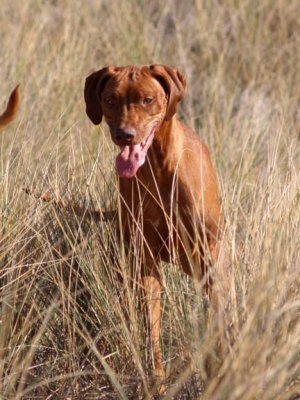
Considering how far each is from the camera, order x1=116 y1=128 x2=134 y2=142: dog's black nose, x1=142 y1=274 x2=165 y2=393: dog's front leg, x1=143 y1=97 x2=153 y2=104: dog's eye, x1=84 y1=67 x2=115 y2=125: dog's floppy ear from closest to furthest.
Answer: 1. x1=142 y1=274 x2=165 y2=393: dog's front leg
2. x1=116 y1=128 x2=134 y2=142: dog's black nose
3. x1=143 y1=97 x2=153 y2=104: dog's eye
4. x1=84 y1=67 x2=115 y2=125: dog's floppy ear

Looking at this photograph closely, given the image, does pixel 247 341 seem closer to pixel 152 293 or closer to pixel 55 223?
pixel 152 293

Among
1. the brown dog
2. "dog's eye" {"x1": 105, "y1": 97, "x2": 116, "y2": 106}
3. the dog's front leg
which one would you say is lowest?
the dog's front leg

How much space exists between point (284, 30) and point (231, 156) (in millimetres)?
2141

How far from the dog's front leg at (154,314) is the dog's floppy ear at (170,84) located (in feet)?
2.22

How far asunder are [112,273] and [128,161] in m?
0.45

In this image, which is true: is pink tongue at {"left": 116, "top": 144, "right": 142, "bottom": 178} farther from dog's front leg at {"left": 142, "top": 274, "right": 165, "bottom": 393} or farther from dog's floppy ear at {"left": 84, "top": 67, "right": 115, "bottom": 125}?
dog's front leg at {"left": 142, "top": 274, "right": 165, "bottom": 393}

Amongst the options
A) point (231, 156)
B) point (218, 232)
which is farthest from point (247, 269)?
point (231, 156)

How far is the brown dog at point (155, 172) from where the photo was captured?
5004 mm

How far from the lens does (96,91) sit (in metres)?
5.25

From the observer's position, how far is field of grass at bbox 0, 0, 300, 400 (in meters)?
4.25

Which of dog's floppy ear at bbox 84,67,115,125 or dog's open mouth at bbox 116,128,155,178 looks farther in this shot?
dog's floppy ear at bbox 84,67,115,125

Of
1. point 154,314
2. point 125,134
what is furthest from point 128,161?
point 154,314

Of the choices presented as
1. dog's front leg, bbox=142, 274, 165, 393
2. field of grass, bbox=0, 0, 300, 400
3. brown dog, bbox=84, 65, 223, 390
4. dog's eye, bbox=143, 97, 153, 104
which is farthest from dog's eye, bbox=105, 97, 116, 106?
dog's front leg, bbox=142, 274, 165, 393

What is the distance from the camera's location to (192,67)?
939 centimetres
